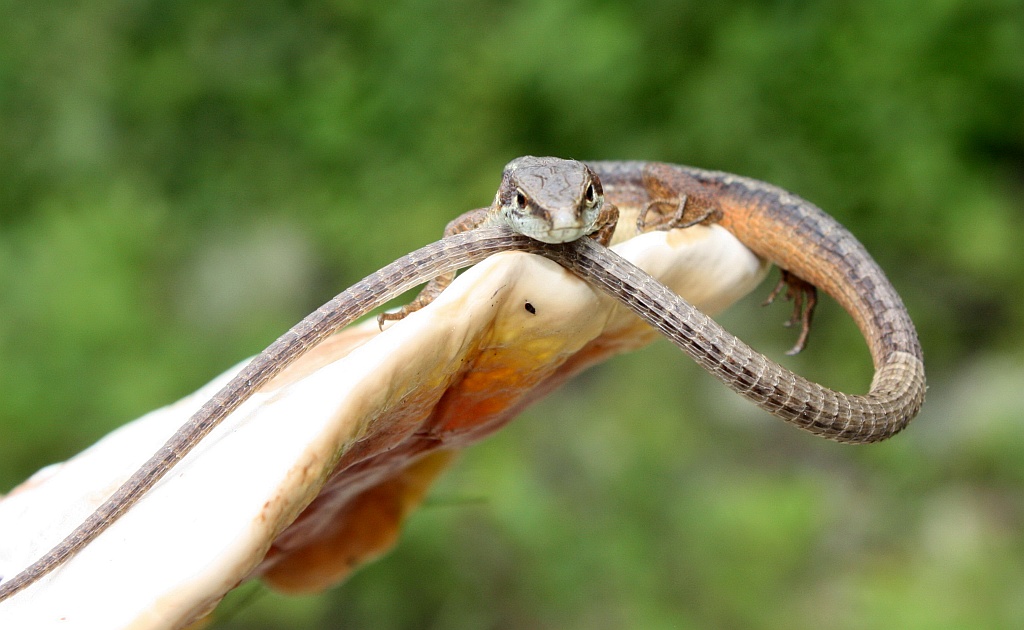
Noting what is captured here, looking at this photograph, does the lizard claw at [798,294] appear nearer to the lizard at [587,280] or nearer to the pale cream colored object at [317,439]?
the lizard at [587,280]

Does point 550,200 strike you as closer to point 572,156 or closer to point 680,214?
point 680,214

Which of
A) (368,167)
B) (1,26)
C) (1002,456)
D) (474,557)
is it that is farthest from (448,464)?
(1,26)

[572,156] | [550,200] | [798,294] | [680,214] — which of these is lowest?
[550,200]

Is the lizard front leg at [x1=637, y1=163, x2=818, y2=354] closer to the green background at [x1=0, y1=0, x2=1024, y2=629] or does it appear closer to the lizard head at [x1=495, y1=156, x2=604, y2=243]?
the lizard head at [x1=495, y1=156, x2=604, y2=243]

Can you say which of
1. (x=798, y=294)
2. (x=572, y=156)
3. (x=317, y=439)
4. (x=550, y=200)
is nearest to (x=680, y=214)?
(x=798, y=294)

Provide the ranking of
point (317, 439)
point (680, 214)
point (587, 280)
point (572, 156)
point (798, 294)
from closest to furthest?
1. point (317, 439)
2. point (587, 280)
3. point (680, 214)
4. point (798, 294)
5. point (572, 156)

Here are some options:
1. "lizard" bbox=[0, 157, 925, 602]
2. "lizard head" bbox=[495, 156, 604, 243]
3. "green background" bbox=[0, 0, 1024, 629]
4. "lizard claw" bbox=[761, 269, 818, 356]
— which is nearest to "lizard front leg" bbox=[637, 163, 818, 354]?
"lizard claw" bbox=[761, 269, 818, 356]

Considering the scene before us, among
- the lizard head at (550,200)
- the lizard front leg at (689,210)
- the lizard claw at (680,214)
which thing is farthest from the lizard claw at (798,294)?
the lizard head at (550,200)
